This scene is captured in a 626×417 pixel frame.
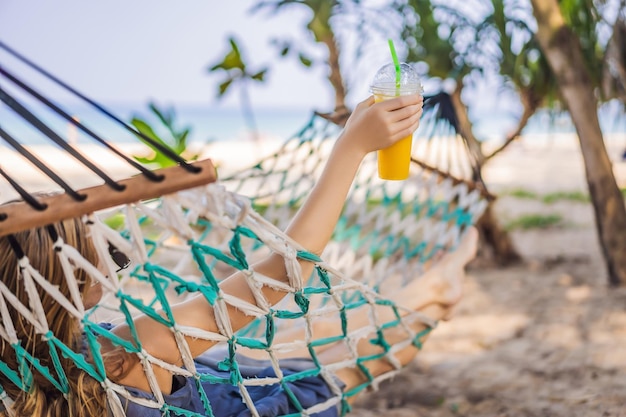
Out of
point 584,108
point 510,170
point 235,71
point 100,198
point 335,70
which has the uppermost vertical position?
Answer: point 235,71

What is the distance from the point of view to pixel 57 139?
834mm

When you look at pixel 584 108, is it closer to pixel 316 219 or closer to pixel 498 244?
pixel 498 244

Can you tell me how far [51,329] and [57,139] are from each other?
0.91 ft

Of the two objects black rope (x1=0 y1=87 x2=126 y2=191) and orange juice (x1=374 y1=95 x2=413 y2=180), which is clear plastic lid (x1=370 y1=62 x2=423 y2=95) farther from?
black rope (x1=0 y1=87 x2=126 y2=191)

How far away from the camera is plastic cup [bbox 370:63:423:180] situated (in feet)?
3.48

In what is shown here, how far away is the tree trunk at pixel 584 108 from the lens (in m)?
2.47

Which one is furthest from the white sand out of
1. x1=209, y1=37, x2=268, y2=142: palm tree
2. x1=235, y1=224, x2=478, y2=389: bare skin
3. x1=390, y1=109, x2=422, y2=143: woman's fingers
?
x1=390, y1=109, x2=422, y2=143: woman's fingers

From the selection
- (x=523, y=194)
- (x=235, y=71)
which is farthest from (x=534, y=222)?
(x=235, y=71)

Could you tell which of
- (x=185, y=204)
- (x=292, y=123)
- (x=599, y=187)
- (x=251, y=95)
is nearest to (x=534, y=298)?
(x=599, y=187)

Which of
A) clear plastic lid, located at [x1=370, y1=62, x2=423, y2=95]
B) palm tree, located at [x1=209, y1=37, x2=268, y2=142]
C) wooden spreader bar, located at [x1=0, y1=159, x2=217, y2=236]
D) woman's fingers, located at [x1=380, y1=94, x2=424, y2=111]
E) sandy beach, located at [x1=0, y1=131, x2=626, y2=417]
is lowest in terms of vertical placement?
sandy beach, located at [x1=0, y1=131, x2=626, y2=417]

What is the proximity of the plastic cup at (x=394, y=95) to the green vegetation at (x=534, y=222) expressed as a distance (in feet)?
11.1

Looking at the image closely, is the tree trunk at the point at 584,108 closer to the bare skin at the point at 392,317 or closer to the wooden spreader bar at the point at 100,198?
the bare skin at the point at 392,317

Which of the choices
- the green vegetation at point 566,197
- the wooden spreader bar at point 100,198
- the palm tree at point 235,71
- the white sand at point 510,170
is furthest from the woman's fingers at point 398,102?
the green vegetation at point 566,197

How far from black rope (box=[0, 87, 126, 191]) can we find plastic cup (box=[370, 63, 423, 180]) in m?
0.44
